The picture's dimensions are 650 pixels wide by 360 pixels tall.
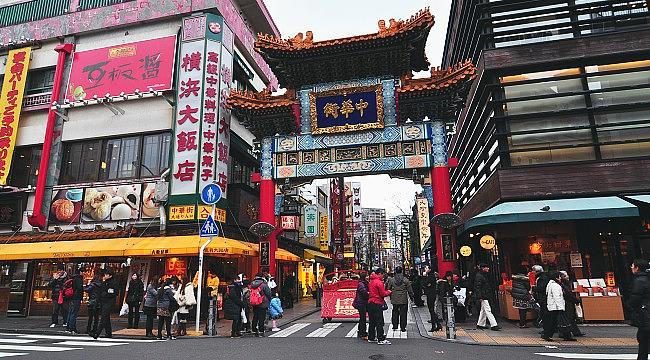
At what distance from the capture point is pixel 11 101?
66.5ft

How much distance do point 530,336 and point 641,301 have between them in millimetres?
4491

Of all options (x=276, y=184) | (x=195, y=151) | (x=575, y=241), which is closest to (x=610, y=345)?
(x=575, y=241)

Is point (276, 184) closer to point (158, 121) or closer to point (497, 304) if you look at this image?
point (158, 121)

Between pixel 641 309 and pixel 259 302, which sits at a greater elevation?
pixel 641 309

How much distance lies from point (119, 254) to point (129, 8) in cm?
1248

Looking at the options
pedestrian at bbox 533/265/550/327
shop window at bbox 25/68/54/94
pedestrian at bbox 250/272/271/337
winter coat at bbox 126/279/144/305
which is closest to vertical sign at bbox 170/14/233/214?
winter coat at bbox 126/279/144/305

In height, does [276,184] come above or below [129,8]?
below

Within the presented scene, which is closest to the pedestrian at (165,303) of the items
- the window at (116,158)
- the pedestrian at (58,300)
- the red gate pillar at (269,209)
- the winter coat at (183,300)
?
the winter coat at (183,300)

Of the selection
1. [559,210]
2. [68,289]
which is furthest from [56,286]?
[559,210]

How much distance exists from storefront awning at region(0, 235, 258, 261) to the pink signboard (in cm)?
692

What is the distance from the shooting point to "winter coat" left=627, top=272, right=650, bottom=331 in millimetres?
6574

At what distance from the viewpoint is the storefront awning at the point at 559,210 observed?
1243cm

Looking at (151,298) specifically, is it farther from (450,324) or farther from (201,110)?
(450,324)

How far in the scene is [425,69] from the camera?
18750mm
